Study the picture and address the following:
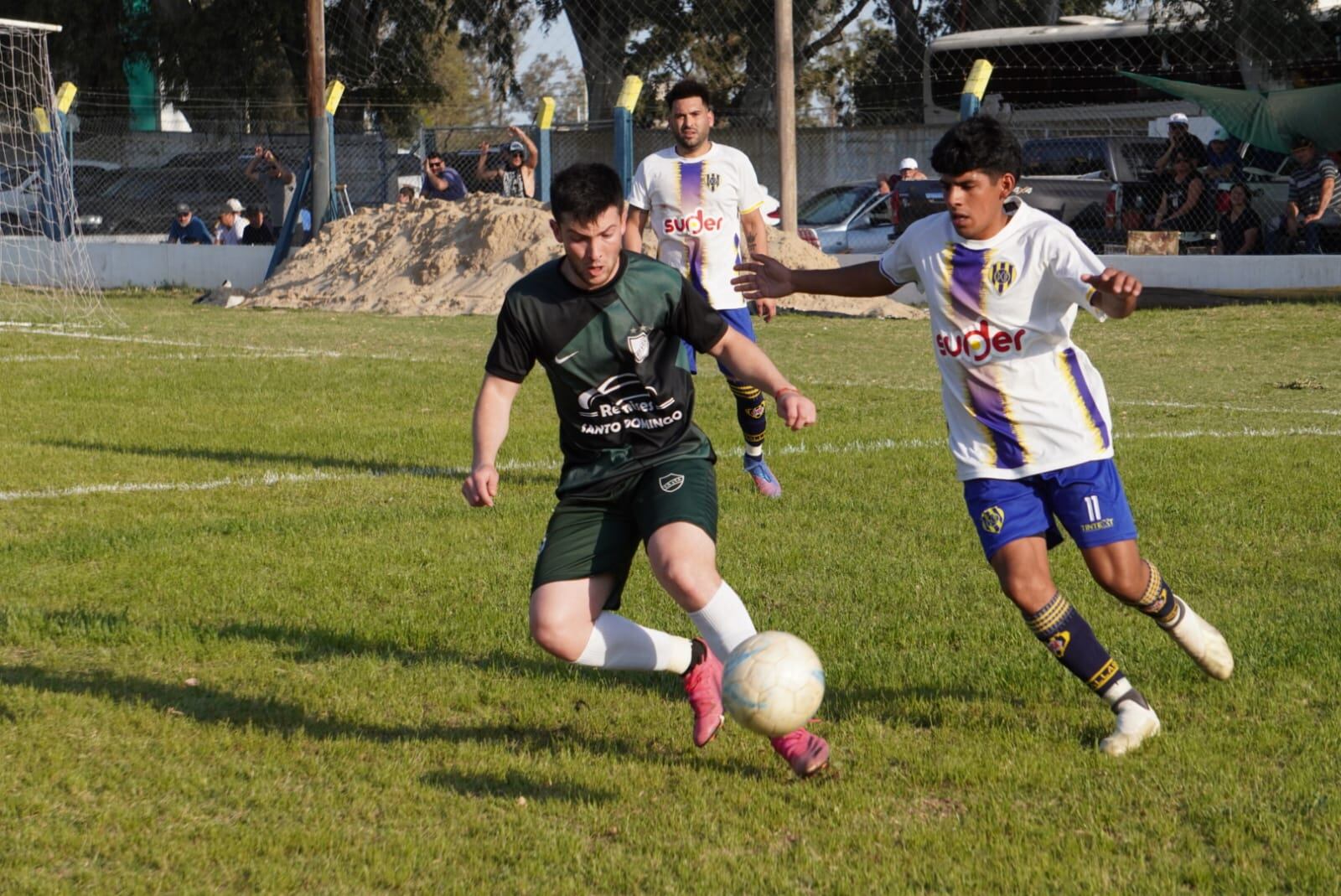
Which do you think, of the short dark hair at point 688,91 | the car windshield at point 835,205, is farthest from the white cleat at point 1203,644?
the car windshield at point 835,205

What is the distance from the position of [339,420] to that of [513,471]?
2.39 meters

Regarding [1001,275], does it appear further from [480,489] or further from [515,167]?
[515,167]

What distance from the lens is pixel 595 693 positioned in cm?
501

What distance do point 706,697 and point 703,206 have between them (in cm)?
524

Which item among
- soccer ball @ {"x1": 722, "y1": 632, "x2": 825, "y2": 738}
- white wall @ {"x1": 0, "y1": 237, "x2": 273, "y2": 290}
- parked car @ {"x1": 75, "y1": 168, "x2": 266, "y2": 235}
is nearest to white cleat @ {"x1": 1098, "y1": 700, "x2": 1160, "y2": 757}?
soccer ball @ {"x1": 722, "y1": 632, "x2": 825, "y2": 738}

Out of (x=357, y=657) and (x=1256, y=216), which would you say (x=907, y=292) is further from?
(x=357, y=657)

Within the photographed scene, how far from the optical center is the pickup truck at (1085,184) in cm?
2027

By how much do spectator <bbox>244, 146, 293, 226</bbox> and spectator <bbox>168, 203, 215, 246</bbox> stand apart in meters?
1.20

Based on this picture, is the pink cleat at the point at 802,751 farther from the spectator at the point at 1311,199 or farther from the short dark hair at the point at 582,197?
the spectator at the point at 1311,199

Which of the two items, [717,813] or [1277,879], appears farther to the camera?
[717,813]

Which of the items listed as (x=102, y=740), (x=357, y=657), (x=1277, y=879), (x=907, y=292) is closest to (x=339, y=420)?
(x=357, y=657)

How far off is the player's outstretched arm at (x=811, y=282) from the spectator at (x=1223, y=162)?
49.8 ft

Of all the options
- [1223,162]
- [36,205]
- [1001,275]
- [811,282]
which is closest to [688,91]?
[811,282]

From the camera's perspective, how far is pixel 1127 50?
2358 cm
